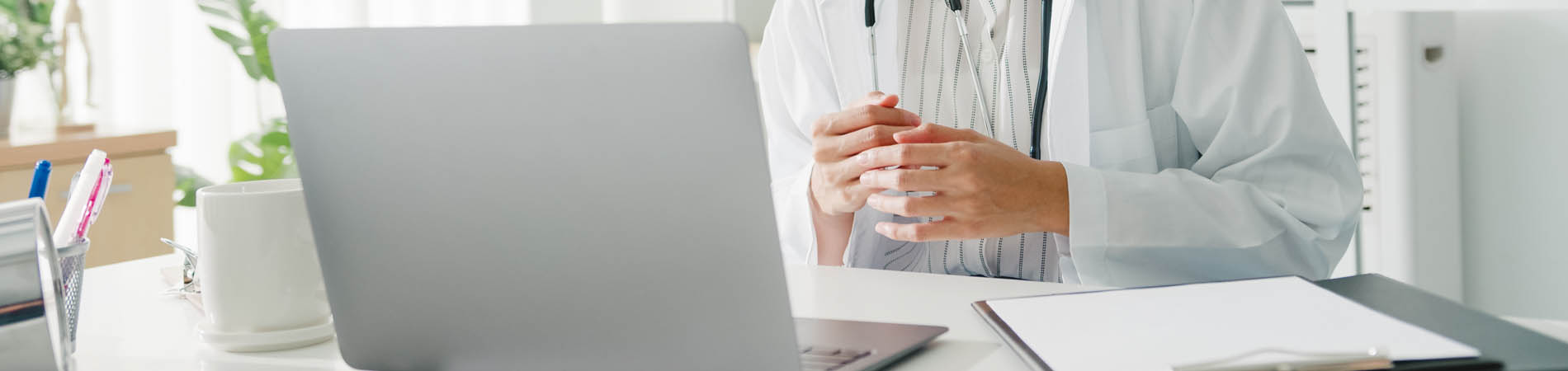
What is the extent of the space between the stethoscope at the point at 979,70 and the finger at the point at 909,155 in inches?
10.7

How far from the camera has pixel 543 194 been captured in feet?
1.80

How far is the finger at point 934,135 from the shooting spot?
97 cm

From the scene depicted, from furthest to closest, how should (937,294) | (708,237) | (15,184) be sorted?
(15,184) < (937,294) < (708,237)

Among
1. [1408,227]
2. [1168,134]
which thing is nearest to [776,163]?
[1168,134]

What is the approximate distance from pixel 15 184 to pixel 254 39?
0.56 m

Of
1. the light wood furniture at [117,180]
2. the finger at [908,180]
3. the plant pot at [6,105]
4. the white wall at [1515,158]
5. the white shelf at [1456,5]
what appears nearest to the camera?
the finger at [908,180]

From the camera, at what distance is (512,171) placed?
0.55 m

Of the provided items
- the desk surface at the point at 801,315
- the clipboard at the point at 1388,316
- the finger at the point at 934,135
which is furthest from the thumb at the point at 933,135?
the clipboard at the point at 1388,316

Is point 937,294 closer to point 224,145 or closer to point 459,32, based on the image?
point 459,32

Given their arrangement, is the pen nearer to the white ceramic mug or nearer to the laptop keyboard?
the white ceramic mug

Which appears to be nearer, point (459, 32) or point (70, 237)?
point (459, 32)

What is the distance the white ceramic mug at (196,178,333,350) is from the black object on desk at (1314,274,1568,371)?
624mm

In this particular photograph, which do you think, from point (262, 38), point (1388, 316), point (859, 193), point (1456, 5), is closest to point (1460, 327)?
point (1388, 316)

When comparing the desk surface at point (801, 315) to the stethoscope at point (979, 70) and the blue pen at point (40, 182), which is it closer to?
the blue pen at point (40, 182)
